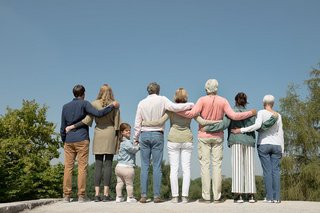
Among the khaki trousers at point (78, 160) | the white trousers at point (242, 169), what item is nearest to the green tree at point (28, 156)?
the khaki trousers at point (78, 160)

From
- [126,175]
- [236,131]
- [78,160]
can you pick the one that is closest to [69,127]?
[78,160]

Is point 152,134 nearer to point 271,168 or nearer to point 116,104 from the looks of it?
point 116,104

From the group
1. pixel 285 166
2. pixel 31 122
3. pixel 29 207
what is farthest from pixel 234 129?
pixel 285 166

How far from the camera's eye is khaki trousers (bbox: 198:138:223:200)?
8328 mm

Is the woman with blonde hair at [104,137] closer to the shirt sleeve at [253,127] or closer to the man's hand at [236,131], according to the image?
the man's hand at [236,131]

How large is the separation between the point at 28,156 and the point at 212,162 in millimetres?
18473

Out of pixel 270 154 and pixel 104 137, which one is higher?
pixel 104 137

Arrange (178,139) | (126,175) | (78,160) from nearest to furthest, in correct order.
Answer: (178,139) < (126,175) < (78,160)

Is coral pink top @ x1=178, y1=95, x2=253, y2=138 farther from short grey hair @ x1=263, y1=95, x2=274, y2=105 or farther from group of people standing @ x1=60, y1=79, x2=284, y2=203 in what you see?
short grey hair @ x1=263, y1=95, x2=274, y2=105

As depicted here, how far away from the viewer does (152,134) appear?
8.41m

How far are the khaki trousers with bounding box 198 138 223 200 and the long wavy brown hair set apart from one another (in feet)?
6.90

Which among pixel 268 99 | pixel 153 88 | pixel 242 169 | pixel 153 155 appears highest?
pixel 153 88

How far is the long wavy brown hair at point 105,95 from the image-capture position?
8773 mm

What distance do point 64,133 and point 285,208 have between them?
15.6 feet
